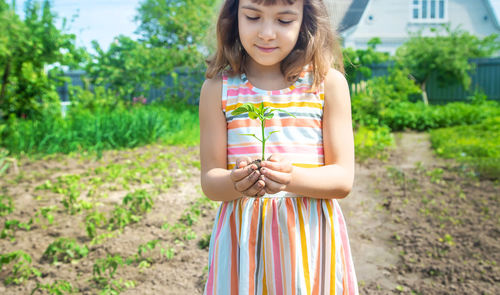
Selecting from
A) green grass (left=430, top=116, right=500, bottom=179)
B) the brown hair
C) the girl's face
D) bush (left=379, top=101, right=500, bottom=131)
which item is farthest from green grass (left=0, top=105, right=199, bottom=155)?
the girl's face

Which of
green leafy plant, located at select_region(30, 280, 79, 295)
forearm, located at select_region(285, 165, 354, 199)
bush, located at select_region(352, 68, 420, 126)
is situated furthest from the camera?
bush, located at select_region(352, 68, 420, 126)

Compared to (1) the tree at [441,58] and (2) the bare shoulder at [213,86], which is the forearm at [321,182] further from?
(1) the tree at [441,58]

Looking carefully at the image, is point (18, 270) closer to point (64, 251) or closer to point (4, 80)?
point (64, 251)

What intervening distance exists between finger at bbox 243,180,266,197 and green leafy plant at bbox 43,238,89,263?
2.02 m

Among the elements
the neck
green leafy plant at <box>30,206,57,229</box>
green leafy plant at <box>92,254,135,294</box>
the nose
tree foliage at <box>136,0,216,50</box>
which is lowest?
green leafy plant at <box>92,254,135,294</box>

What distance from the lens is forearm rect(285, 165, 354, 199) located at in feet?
3.78

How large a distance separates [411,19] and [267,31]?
1629 cm

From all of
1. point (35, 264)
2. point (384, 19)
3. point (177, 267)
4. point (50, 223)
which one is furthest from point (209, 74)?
point (384, 19)

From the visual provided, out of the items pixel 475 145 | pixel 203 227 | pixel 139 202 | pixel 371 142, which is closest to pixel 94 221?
pixel 139 202

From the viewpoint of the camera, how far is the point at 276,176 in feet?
3.45

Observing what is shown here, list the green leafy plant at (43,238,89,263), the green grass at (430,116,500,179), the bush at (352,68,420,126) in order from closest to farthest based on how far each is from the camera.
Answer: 1. the green leafy plant at (43,238,89,263)
2. the green grass at (430,116,500,179)
3. the bush at (352,68,420,126)

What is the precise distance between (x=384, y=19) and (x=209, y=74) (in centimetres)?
1686

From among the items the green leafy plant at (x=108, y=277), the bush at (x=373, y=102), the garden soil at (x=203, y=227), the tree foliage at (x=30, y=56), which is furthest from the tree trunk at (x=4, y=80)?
the bush at (x=373, y=102)

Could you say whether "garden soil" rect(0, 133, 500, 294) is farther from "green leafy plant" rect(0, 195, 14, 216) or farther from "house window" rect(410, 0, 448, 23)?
"house window" rect(410, 0, 448, 23)
